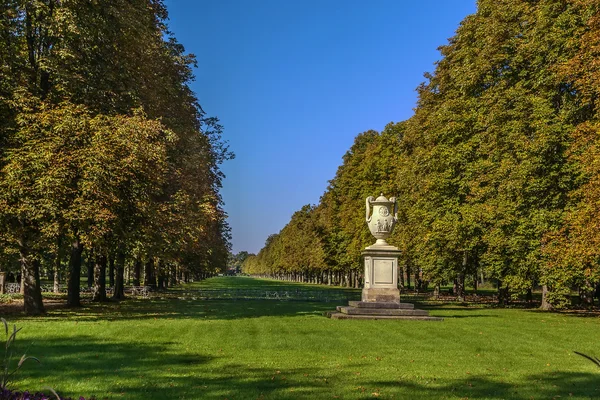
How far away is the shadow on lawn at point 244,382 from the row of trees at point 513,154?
14.8 m

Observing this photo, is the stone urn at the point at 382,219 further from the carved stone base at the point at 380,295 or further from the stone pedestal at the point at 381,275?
the carved stone base at the point at 380,295

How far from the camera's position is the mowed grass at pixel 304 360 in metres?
9.08

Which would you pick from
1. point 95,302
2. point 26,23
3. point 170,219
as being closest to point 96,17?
point 26,23

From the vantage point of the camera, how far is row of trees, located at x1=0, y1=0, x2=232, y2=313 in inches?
739

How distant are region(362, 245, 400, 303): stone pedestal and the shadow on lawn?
11.2m

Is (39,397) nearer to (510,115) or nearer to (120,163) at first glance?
(120,163)

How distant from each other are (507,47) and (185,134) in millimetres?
18822

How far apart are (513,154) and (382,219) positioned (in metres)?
10.8

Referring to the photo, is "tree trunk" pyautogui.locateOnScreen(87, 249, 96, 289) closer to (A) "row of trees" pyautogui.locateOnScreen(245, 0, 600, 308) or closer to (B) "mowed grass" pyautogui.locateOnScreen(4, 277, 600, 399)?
(B) "mowed grass" pyautogui.locateOnScreen(4, 277, 600, 399)

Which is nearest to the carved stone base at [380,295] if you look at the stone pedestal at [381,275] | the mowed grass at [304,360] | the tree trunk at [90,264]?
the stone pedestal at [381,275]

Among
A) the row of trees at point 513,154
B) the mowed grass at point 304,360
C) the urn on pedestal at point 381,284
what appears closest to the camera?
the mowed grass at point 304,360

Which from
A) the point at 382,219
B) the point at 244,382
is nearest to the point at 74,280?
the point at 382,219

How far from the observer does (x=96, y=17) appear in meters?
21.7

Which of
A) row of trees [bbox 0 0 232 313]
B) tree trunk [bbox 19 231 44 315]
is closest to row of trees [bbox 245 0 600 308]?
row of trees [bbox 0 0 232 313]
